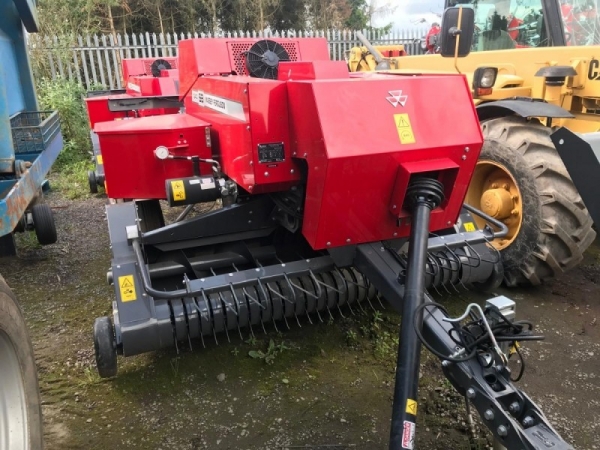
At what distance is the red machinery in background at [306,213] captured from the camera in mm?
1872

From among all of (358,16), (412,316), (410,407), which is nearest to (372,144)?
(412,316)

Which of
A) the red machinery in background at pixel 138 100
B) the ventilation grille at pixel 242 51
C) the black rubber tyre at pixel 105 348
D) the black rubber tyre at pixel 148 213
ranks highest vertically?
the ventilation grille at pixel 242 51

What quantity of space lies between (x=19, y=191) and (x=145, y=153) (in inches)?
28.4

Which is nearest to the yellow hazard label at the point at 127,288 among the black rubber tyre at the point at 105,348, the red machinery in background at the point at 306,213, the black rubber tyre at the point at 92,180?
the red machinery in background at the point at 306,213

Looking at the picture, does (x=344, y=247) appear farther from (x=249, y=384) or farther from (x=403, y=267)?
(x=249, y=384)

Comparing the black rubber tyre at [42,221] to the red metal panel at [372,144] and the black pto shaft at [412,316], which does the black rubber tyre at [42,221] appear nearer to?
the red metal panel at [372,144]

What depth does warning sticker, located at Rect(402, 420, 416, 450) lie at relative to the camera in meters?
1.66

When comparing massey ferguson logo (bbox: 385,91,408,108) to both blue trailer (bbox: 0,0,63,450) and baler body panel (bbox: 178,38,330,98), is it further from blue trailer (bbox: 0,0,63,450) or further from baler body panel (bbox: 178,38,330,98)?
blue trailer (bbox: 0,0,63,450)

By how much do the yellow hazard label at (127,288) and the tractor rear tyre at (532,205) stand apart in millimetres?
2342

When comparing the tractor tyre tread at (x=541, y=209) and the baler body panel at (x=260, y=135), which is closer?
the baler body panel at (x=260, y=135)

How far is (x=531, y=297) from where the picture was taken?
3.54 meters

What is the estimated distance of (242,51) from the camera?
3508 mm

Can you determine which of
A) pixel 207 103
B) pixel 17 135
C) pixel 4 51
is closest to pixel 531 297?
pixel 207 103

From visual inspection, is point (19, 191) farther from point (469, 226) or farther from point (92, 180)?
point (92, 180)
